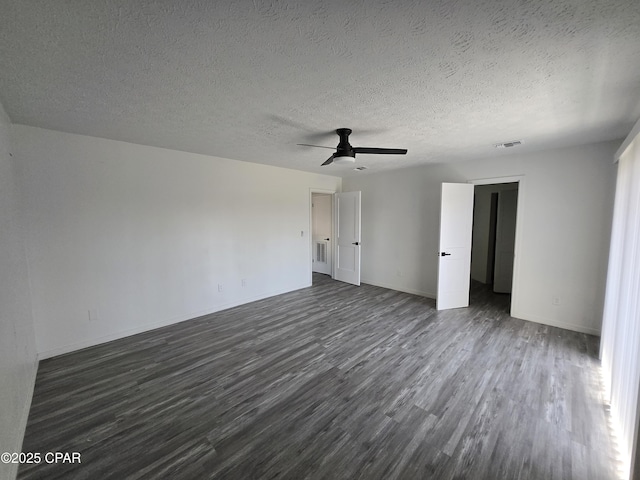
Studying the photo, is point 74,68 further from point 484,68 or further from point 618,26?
point 618,26

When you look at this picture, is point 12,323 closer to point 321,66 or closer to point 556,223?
point 321,66

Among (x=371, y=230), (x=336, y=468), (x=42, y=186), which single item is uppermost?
(x=42, y=186)

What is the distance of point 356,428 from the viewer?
1.91 m

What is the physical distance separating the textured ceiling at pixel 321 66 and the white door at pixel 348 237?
279cm

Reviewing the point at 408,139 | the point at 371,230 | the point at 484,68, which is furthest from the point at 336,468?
the point at 371,230

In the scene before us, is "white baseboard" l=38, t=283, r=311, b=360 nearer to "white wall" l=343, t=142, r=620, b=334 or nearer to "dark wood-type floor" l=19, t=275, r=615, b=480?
"dark wood-type floor" l=19, t=275, r=615, b=480

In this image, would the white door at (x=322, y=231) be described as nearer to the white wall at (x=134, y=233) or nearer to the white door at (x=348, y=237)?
the white door at (x=348, y=237)

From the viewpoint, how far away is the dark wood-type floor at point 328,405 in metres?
1.64


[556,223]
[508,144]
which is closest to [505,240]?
[556,223]

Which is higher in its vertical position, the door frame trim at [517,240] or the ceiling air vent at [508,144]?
the ceiling air vent at [508,144]

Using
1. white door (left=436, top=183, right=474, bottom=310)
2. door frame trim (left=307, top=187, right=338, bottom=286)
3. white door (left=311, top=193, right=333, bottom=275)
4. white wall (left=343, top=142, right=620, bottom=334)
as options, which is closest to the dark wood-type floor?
white wall (left=343, top=142, right=620, bottom=334)

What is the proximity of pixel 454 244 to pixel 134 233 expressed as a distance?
4833 millimetres

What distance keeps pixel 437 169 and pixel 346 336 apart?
134 inches

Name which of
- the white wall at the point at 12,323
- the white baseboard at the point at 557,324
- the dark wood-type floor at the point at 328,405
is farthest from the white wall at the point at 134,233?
the white baseboard at the point at 557,324
